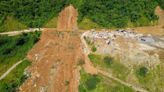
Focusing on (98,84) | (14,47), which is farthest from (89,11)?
(98,84)

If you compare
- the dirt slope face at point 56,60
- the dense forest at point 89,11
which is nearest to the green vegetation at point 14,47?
the dirt slope face at point 56,60

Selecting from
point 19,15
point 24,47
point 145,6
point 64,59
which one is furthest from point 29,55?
point 145,6

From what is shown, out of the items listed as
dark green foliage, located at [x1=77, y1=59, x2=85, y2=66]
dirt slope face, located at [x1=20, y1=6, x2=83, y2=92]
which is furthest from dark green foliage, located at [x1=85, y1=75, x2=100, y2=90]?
dark green foliage, located at [x1=77, y1=59, x2=85, y2=66]

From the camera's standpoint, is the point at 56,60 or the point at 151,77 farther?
the point at 56,60

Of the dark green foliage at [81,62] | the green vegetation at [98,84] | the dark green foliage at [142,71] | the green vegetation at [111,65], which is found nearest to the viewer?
the green vegetation at [98,84]

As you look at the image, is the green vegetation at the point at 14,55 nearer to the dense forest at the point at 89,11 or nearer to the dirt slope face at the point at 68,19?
the dense forest at the point at 89,11

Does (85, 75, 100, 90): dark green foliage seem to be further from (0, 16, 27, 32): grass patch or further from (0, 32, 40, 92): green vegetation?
(0, 16, 27, 32): grass patch

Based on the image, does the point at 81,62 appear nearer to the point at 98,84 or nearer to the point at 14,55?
the point at 98,84
